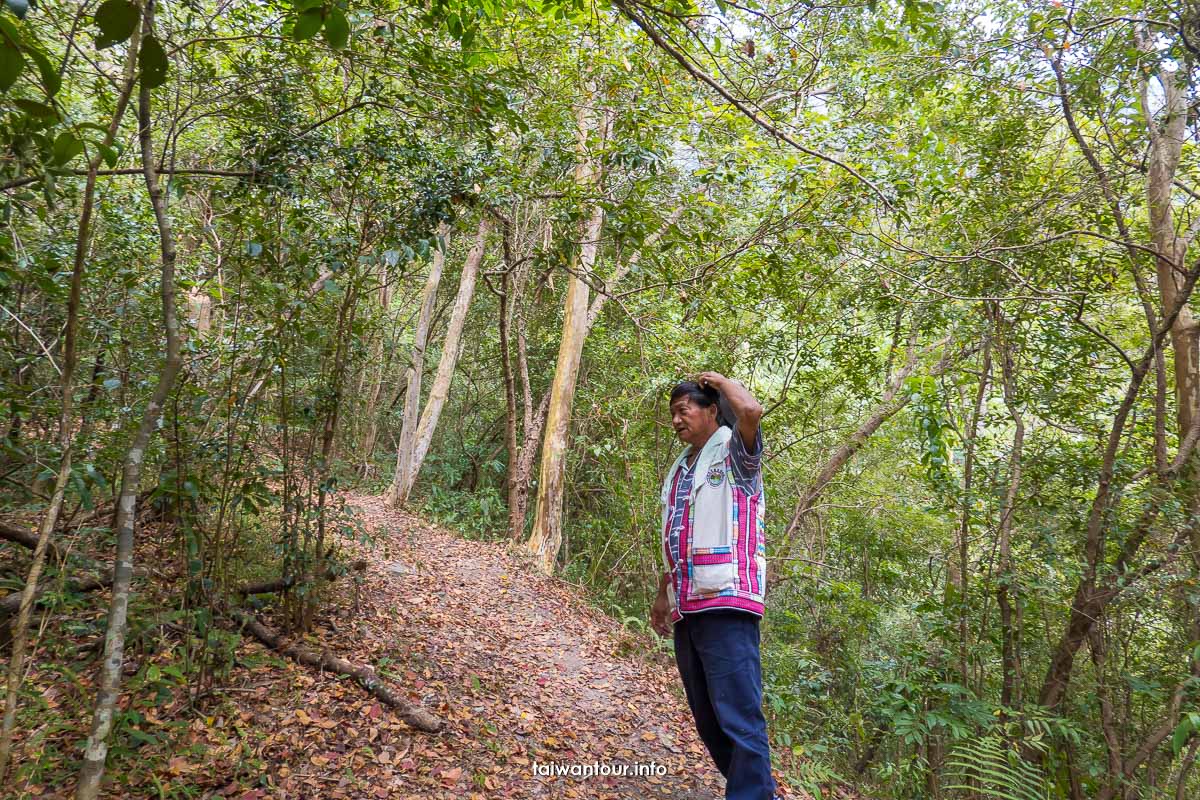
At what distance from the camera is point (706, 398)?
3.12m

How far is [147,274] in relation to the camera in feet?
12.8

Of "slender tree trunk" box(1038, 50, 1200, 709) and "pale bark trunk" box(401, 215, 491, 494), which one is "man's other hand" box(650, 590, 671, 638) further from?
"pale bark trunk" box(401, 215, 491, 494)

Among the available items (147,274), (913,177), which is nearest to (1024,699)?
(913,177)

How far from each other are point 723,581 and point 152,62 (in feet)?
8.57

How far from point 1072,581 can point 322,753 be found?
6.00 metres

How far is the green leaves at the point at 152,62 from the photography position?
1.55 metres

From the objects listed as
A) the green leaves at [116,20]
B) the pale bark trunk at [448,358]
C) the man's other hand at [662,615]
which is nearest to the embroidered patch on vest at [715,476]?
the man's other hand at [662,615]

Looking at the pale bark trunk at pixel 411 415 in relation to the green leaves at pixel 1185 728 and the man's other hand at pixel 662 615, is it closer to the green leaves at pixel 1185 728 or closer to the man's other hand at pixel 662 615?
the man's other hand at pixel 662 615

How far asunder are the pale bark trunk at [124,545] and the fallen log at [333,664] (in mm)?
1762

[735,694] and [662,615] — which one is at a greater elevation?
[662,615]

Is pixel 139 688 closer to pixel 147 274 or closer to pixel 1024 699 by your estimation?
pixel 147 274

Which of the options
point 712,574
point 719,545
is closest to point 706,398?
point 719,545

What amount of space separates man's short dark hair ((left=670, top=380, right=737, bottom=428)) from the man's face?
22mm

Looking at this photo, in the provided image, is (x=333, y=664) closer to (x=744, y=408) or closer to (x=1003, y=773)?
(x=744, y=408)
